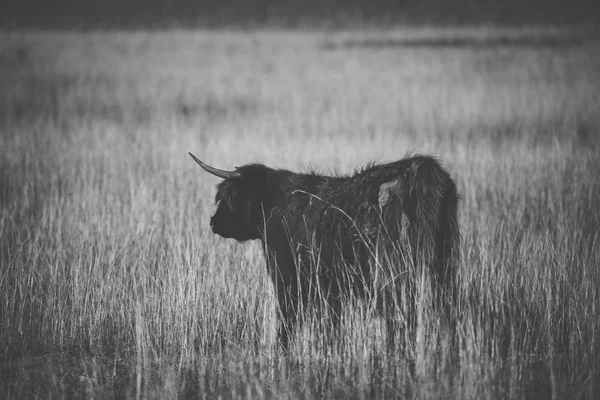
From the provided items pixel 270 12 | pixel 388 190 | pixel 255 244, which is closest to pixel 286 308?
pixel 388 190

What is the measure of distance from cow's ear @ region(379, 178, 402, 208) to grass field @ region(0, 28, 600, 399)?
0.77 meters

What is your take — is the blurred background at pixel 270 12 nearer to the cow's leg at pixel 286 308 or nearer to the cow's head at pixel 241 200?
the cow's head at pixel 241 200

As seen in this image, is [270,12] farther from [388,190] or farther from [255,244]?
[388,190]

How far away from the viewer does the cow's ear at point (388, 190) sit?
394cm

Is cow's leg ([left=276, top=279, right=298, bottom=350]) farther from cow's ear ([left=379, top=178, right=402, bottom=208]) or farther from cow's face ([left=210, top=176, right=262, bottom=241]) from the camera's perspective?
cow's ear ([left=379, top=178, right=402, bottom=208])

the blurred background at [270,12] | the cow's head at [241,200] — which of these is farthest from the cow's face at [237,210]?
the blurred background at [270,12]

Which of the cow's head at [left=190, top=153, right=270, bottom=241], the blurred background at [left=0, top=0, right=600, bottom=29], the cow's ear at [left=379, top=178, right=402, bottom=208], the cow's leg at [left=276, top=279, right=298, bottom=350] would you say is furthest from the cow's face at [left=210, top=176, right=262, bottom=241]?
the blurred background at [left=0, top=0, right=600, bottom=29]

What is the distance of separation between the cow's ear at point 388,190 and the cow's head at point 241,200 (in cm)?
104

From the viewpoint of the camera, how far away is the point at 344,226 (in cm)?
421

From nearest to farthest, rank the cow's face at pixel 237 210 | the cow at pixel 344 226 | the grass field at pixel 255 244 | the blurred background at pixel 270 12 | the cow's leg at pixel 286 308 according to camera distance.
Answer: the grass field at pixel 255 244, the cow at pixel 344 226, the cow's leg at pixel 286 308, the cow's face at pixel 237 210, the blurred background at pixel 270 12

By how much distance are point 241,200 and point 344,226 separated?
3.01 ft

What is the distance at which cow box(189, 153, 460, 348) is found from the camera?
391 cm

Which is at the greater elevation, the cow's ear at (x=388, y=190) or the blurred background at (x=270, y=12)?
the blurred background at (x=270, y=12)

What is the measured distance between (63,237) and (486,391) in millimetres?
4534
